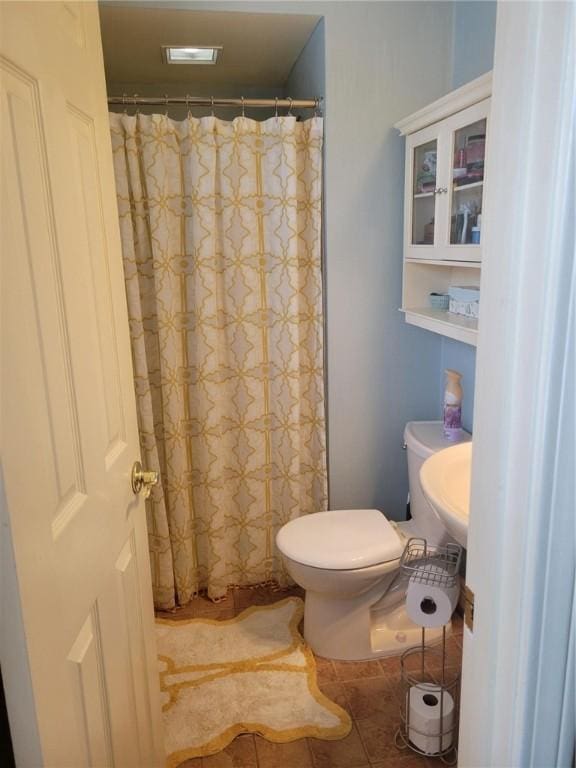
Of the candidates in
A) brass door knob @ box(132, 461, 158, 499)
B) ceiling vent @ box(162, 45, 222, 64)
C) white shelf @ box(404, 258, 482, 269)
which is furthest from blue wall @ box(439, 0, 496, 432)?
brass door knob @ box(132, 461, 158, 499)

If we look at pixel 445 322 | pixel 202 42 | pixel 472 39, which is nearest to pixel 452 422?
pixel 445 322

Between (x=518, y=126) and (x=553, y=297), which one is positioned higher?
(x=518, y=126)

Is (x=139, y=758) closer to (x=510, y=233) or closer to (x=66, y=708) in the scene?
(x=66, y=708)

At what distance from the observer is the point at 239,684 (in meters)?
1.99

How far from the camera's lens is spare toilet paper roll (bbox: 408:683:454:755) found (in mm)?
1678

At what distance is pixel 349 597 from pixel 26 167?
1.70 meters

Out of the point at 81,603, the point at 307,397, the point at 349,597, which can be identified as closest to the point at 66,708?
the point at 81,603

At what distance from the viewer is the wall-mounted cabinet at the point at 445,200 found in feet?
5.59

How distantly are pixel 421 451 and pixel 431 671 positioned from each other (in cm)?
76

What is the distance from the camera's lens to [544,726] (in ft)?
2.55

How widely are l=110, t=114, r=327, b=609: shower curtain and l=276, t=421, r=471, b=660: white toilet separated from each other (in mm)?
368

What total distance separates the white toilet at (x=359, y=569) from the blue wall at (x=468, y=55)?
9.5 inches

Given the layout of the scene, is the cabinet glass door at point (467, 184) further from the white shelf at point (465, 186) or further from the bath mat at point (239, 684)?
the bath mat at point (239, 684)

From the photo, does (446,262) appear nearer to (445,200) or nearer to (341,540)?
(445,200)
